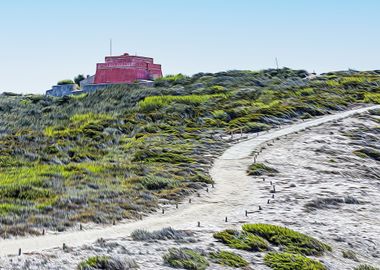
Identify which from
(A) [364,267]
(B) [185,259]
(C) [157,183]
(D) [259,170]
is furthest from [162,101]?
(B) [185,259]

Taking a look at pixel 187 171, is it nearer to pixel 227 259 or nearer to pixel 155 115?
pixel 227 259

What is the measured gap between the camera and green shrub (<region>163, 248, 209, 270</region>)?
44.3ft

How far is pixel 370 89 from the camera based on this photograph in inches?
2702

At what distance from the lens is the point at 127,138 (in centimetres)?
3847

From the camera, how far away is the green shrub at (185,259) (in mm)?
13500

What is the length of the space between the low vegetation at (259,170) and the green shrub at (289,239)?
10079mm

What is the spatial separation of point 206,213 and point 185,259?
635 centimetres

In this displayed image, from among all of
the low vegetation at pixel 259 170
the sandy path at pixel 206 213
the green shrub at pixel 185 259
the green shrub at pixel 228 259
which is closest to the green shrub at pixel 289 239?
the sandy path at pixel 206 213

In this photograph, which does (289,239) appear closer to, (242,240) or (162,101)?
(242,240)

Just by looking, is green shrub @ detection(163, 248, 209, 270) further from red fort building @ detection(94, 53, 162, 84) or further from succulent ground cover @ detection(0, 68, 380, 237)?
red fort building @ detection(94, 53, 162, 84)

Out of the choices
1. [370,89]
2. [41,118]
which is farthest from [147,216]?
[370,89]

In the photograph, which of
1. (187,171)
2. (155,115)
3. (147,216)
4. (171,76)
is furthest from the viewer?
(171,76)

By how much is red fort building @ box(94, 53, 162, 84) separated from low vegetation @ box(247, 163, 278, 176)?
53.8 meters

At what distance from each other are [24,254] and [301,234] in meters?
8.10
